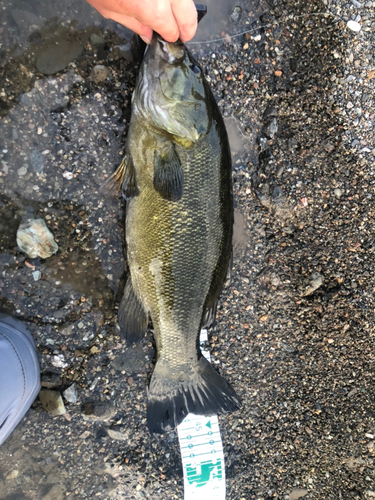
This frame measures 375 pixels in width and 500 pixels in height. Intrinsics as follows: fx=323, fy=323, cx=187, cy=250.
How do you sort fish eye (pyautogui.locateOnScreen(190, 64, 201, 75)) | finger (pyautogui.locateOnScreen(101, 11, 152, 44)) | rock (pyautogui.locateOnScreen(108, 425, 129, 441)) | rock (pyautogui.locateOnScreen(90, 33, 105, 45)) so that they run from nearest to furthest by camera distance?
finger (pyautogui.locateOnScreen(101, 11, 152, 44)) < fish eye (pyautogui.locateOnScreen(190, 64, 201, 75)) < rock (pyautogui.locateOnScreen(90, 33, 105, 45)) < rock (pyautogui.locateOnScreen(108, 425, 129, 441))

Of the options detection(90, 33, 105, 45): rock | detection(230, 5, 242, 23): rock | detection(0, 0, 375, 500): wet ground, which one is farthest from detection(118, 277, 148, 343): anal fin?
detection(230, 5, 242, 23): rock

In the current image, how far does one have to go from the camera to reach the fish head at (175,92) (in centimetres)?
190

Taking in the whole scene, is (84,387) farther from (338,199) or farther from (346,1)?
(346,1)

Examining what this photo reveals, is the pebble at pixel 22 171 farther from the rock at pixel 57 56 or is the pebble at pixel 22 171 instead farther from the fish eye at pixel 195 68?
the fish eye at pixel 195 68

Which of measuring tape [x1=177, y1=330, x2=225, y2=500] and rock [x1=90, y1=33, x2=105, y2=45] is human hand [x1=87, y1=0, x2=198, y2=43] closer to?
rock [x1=90, y1=33, x2=105, y2=45]

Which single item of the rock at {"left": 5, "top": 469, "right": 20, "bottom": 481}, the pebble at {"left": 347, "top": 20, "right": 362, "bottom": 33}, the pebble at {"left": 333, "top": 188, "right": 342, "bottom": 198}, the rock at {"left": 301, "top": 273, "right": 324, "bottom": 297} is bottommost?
the rock at {"left": 5, "top": 469, "right": 20, "bottom": 481}

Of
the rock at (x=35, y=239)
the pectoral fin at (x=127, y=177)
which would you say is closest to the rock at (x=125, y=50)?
the pectoral fin at (x=127, y=177)

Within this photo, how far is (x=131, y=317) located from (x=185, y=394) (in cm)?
64

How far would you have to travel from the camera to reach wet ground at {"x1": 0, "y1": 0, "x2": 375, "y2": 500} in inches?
87.4

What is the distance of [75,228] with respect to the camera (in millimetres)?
2273

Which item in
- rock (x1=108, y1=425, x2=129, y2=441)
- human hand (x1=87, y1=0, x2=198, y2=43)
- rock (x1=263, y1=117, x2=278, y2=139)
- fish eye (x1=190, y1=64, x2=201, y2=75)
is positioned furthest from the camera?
rock (x1=263, y1=117, x2=278, y2=139)

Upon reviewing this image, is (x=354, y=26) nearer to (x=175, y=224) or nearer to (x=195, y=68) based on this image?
(x=195, y=68)

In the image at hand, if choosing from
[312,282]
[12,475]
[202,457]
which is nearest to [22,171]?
[12,475]

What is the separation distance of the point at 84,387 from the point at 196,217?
1452mm
